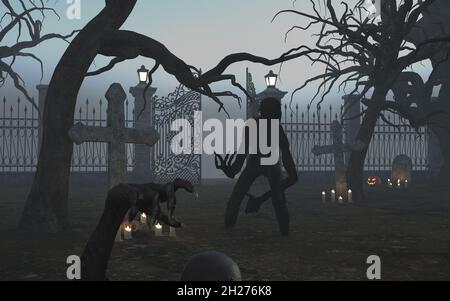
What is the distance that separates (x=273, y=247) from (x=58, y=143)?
444 cm

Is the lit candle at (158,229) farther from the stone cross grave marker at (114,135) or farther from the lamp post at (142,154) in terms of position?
the lamp post at (142,154)

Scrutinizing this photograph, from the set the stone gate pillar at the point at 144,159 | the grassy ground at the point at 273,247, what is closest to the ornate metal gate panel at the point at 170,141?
the stone gate pillar at the point at 144,159

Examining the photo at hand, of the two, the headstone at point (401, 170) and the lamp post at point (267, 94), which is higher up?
the lamp post at point (267, 94)

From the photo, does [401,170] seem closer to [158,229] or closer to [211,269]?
[158,229]

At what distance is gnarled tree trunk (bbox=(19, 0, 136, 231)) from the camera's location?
8102 mm

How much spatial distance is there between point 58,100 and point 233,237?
4.15 meters

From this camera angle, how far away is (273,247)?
6617mm

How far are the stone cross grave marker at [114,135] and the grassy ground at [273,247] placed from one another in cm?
123

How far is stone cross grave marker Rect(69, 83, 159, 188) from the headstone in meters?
17.2

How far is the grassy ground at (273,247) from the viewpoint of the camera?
5.03 meters

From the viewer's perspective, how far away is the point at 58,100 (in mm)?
8242

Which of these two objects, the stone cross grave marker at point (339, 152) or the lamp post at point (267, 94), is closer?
the stone cross grave marker at point (339, 152)
